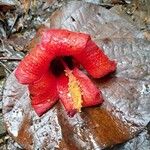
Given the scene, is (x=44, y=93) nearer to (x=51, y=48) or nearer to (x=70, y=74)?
(x=70, y=74)

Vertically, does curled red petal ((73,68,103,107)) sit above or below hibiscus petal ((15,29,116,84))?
below

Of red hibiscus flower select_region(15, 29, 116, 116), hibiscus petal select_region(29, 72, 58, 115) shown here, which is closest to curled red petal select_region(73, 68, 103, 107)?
red hibiscus flower select_region(15, 29, 116, 116)

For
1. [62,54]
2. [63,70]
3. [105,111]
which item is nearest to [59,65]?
[63,70]

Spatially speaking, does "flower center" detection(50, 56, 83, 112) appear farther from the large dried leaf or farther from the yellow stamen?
the large dried leaf

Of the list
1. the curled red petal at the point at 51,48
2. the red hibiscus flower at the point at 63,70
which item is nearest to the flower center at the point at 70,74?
the red hibiscus flower at the point at 63,70

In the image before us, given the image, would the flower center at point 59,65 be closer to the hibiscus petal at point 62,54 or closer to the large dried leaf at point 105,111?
the hibiscus petal at point 62,54

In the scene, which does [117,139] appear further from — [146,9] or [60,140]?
[146,9]

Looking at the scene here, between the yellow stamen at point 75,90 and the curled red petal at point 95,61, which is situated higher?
the curled red petal at point 95,61
